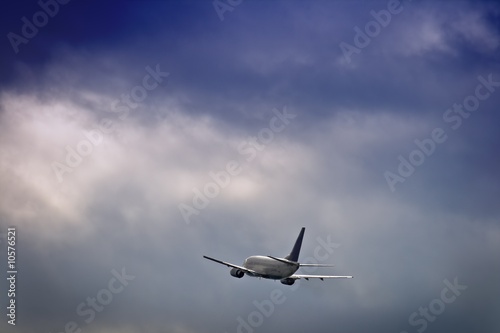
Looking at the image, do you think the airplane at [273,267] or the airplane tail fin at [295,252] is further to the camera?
the airplane tail fin at [295,252]

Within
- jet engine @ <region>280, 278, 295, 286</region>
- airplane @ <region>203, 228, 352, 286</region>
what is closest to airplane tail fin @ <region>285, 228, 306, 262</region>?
airplane @ <region>203, 228, 352, 286</region>

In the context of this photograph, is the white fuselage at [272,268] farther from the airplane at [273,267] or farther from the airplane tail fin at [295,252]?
the airplane tail fin at [295,252]

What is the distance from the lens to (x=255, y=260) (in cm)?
19400

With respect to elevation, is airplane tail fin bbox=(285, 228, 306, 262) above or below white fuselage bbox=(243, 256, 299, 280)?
above

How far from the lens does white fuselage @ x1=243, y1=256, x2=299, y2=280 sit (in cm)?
18675

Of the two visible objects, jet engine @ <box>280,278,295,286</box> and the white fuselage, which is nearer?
the white fuselage

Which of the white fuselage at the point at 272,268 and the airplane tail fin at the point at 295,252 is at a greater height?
the airplane tail fin at the point at 295,252

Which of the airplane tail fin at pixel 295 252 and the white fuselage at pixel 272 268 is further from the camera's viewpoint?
the airplane tail fin at pixel 295 252

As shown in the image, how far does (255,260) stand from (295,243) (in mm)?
13662

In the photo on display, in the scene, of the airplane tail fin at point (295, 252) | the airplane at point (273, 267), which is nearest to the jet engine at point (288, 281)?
the airplane at point (273, 267)

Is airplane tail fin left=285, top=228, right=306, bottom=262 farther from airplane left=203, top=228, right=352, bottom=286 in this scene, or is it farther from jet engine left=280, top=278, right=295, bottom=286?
jet engine left=280, top=278, right=295, bottom=286

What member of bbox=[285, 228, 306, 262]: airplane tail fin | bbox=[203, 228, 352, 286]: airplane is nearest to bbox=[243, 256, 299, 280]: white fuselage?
bbox=[203, 228, 352, 286]: airplane

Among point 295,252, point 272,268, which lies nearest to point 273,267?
point 272,268

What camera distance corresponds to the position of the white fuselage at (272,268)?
187m
